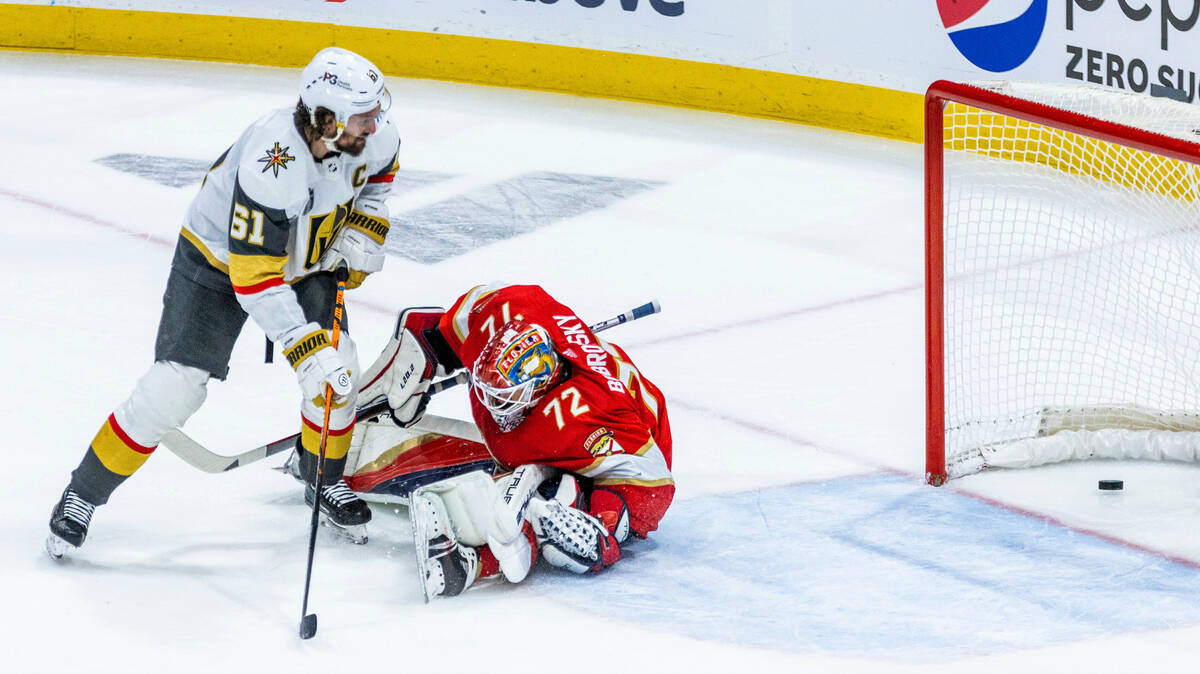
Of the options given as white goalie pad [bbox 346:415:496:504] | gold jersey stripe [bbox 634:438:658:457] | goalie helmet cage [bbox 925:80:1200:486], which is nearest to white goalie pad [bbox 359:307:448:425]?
white goalie pad [bbox 346:415:496:504]

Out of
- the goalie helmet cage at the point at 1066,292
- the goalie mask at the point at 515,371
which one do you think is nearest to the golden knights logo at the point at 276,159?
the goalie mask at the point at 515,371

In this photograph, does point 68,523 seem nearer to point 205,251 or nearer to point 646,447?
point 205,251

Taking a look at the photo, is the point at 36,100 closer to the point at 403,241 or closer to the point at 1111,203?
the point at 403,241

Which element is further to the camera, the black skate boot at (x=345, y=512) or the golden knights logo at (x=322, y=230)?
the black skate boot at (x=345, y=512)

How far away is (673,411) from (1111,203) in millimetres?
1434

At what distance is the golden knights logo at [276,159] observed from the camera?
3594 mm

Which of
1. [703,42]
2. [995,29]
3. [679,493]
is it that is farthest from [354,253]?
[703,42]

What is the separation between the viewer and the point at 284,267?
Answer: 12.4 feet

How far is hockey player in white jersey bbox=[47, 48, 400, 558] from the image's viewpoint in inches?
142

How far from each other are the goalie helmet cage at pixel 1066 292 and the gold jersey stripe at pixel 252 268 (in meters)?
1.76

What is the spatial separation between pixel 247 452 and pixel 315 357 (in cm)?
67

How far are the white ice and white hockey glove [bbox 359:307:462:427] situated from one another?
11.4 inches

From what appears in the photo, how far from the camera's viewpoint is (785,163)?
7625 mm

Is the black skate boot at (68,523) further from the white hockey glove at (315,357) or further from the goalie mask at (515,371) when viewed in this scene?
the goalie mask at (515,371)
